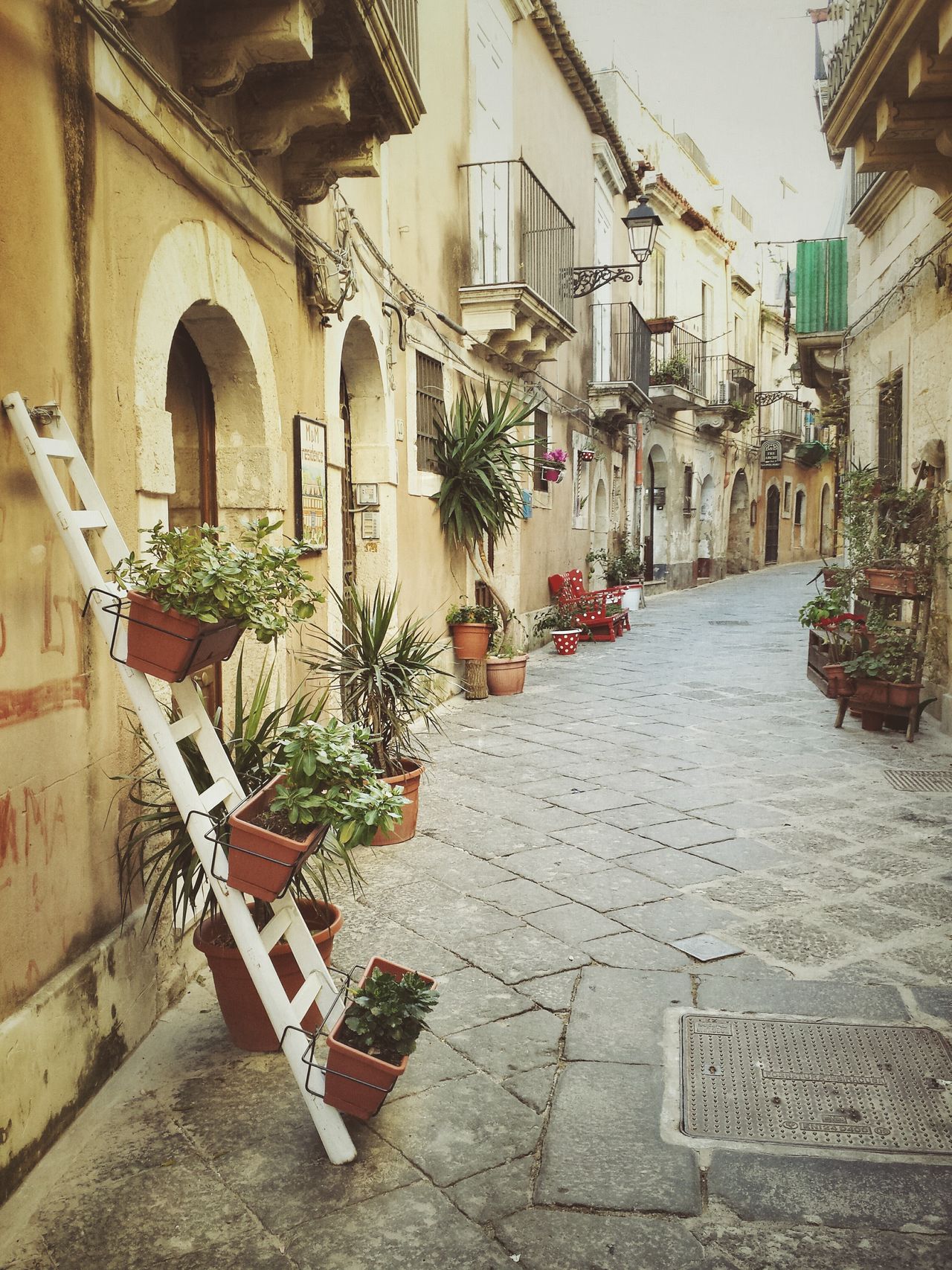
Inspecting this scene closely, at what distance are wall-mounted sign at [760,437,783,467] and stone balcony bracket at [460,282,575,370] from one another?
19.7 m

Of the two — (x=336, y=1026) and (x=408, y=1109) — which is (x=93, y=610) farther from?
(x=408, y=1109)

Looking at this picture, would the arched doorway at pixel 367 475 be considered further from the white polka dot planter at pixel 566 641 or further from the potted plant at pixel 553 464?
the white polka dot planter at pixel 566 641

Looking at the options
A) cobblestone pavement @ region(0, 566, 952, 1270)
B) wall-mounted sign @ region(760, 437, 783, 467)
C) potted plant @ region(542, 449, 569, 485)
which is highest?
wall-mounted sign @ region(760, 437, 783, 467)

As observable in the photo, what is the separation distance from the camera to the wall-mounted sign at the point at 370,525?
7180 mm

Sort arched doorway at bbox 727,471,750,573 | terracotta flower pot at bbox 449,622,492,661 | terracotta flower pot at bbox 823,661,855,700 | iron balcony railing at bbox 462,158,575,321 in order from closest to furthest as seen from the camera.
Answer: terracotta flower pot at bbox 823,661,855,700 → terracotta flower pot at bbox 449,622,492,661 → iron balcony railing at bbox 462,158,575,321 → arched doorway at bbox 727,471,750,573

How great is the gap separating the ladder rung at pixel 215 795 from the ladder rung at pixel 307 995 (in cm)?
50

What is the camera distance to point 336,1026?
2545 millimetres

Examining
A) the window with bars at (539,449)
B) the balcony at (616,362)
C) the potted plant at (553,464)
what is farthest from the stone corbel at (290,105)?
the balcony at (616,362)

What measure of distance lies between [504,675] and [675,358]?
13.2m

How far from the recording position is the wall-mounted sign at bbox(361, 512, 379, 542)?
283 inches

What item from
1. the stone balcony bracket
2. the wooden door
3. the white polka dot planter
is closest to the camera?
the wooden door

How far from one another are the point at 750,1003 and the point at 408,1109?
1.16m

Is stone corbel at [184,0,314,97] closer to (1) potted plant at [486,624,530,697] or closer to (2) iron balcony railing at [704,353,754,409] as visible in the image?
(1) potted plant at [486,624,530,697]

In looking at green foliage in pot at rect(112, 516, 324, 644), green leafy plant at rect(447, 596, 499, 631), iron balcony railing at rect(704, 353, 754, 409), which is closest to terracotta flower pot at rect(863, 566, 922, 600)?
green leafy plant at rect(447, 596, 499, 631)
